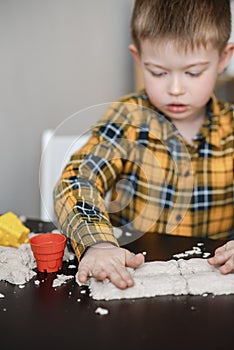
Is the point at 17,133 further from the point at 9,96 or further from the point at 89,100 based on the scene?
the point at 89,100

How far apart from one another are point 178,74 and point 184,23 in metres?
0.10

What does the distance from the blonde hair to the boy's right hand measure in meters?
0.45

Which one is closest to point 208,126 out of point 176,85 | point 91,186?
point 176,85

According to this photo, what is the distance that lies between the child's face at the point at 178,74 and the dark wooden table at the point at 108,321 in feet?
1.59

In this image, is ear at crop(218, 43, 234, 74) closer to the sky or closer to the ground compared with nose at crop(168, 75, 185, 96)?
closer to the sky

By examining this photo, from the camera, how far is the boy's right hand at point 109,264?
708mm

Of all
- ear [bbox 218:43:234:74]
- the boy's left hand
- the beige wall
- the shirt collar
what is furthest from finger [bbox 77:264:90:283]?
ear [bbox 218:43:234:74]

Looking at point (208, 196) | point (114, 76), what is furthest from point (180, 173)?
point (114, 76)

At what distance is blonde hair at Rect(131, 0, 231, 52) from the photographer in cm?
101

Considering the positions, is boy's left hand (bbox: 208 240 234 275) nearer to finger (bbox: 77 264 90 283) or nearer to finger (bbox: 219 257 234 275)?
finger (bbox: 219 257 234 275)

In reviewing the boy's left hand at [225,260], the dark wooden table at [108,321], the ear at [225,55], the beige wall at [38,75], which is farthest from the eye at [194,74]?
the dark wooden table at [108,321]

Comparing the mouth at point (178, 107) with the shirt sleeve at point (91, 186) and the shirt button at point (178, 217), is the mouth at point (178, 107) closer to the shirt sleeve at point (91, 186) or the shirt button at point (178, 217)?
the shirt sleeve at point (91, 186)

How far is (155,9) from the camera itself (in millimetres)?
1054

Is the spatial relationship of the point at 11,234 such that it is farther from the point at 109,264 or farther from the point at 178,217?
the point at 178,217
